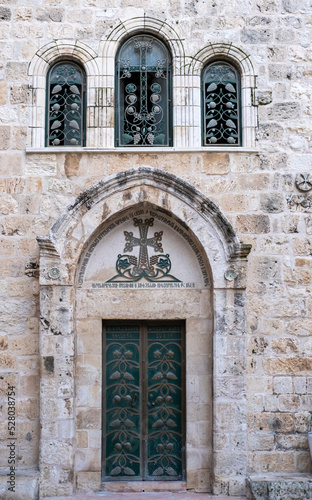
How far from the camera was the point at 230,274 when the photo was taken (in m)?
6.72

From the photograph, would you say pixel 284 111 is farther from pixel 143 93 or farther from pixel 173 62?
pixel 143 93

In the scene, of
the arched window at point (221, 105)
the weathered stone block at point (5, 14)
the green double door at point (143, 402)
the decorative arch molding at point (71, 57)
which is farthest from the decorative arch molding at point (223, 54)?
the green double door at point (143, 402)

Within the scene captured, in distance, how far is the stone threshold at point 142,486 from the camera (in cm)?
683

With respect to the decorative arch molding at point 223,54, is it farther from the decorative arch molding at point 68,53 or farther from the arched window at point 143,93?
the decorative arch molding at point 68,53

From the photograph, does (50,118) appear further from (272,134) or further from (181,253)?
(272,134)

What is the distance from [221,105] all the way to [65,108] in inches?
80.8

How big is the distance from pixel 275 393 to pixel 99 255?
282 cm

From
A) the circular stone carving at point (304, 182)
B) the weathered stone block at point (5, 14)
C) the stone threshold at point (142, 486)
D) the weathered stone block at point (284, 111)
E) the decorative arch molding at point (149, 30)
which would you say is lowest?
the stone threshold at point (142, 486)

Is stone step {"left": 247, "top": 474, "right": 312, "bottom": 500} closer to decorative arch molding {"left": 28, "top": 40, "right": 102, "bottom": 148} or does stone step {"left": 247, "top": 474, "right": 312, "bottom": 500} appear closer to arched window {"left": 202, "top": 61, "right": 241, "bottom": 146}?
arched window {"left": 202, "top": 61, "right": 241, "bottom": 146}

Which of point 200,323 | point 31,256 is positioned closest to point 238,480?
point 200,323

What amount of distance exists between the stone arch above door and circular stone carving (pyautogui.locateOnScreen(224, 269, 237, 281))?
0.04ft

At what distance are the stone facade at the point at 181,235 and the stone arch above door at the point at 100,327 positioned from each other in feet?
0.06

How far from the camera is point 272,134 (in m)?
7.05

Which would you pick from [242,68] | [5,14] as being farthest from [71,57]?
[242,68]
